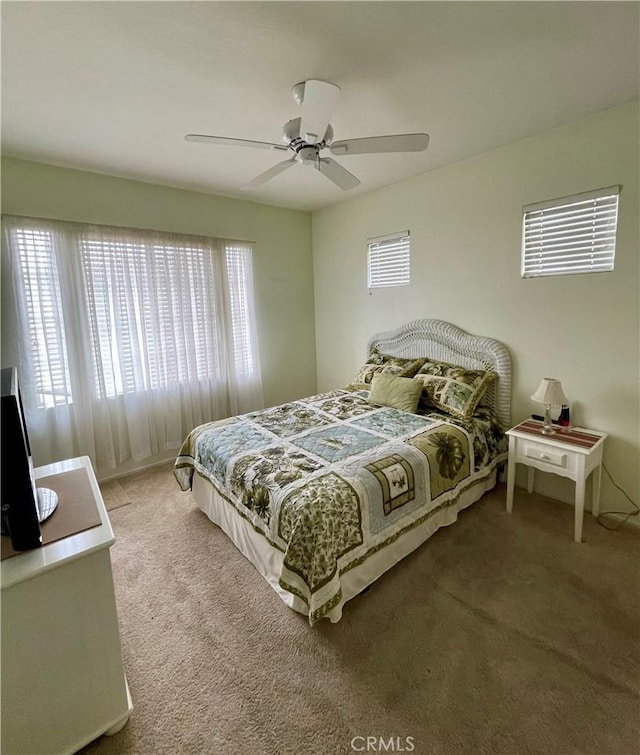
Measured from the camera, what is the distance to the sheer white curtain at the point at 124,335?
276 cm

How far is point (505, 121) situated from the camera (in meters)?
2.31

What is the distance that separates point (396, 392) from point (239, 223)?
96.9 inches

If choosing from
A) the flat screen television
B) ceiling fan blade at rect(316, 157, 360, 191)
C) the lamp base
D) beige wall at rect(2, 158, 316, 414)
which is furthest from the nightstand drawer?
beige wall at rect(2, 158, 316, 414)

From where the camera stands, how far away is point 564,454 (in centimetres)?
223

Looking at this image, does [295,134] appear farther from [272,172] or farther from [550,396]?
[550,396]

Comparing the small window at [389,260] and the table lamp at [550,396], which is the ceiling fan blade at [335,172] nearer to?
the small window at [389,260]

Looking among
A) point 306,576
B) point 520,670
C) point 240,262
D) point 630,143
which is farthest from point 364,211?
point 520,670

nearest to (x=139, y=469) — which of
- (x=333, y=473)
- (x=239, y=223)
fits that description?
(x=333, y=473)

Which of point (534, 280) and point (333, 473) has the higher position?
point (534, 280)

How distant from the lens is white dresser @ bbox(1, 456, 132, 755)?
106 centimetres

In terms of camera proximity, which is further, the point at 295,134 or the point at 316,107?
the point at 295,134

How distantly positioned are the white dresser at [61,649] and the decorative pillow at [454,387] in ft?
7.78

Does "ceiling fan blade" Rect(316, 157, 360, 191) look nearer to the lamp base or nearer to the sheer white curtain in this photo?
the sheer white curtain

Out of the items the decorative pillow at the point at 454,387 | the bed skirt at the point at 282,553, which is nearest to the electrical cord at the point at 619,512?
the bed skirt at the point at 282,553
